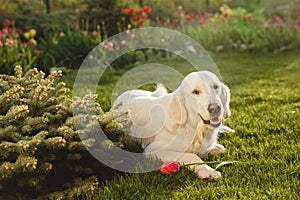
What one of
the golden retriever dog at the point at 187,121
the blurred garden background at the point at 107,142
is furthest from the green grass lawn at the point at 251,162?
the golden retriever dog at the point at 187,121

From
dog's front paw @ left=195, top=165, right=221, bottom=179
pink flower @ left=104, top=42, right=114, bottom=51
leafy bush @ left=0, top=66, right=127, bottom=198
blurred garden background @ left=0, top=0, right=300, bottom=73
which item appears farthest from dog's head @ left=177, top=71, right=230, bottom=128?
pink flower @ left=104, top=42, right=114, bottom=51

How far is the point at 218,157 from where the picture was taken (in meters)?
3.43

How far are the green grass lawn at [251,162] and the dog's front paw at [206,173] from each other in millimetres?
47

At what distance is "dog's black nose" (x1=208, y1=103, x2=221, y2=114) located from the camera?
3.06 m

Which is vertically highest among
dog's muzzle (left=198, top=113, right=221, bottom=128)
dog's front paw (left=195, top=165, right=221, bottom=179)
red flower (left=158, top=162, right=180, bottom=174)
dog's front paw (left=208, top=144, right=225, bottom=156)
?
dog's muzzle (left=198, top=113, right=221, bottom=128)

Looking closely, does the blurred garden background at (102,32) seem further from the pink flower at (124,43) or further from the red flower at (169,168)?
the red flower at (169,168)

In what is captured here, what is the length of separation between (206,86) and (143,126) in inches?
30.6

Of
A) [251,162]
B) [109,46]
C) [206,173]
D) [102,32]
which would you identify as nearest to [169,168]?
[206,173]

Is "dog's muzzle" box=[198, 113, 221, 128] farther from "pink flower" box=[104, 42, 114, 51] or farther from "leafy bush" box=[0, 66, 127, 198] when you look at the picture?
"pink flower" box=[104, 42, 114, 51]

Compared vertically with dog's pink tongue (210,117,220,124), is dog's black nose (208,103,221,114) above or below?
above

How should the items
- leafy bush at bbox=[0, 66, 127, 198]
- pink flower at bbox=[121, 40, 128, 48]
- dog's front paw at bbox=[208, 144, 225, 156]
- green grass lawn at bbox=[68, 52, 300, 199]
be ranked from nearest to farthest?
leafy bush at bbox=[0, 66, 127, 198], green grass lawn at bbox=[68, 52, 300, 199], dog's front paw at bbox=[208, 144, 225, 156], pink flower at bbox=[121, 40, 128, 48]

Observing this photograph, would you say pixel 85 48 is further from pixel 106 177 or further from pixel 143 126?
pixel 106 177

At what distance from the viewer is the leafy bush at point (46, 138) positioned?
2.71 meters

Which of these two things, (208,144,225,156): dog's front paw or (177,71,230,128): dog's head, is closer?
(177,71,230,128): dog's head
